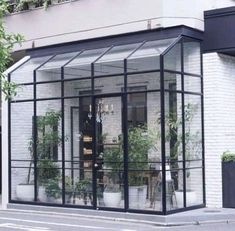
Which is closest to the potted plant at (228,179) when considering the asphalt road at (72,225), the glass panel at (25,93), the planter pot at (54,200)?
the asphalt road at (72,225)

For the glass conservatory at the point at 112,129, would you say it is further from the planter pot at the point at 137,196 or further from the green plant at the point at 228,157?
the green plant at the point at 228,157

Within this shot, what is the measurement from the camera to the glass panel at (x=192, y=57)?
49.3ft

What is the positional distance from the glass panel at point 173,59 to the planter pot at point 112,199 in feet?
11.0

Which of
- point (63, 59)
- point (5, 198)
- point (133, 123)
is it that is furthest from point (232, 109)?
point (5, 198)

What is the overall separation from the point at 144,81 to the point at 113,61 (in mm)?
1088

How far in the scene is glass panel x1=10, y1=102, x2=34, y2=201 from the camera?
1656cm

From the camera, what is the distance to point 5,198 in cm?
1678

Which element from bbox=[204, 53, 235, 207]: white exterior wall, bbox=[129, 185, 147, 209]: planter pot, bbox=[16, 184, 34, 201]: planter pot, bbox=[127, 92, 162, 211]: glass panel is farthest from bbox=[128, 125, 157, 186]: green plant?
bbox=[16, 184, 34, 201]: planter pot

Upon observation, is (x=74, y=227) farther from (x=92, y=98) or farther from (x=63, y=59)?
(x=63, y=59)

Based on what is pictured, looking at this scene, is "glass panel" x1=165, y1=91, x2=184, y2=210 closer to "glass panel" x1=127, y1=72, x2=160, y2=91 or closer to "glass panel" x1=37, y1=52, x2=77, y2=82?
"glass panel" x1=127, y1=72, x2=160, y2=91

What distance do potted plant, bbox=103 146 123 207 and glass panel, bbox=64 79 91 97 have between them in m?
1.85

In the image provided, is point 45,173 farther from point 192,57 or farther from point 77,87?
point 192,57

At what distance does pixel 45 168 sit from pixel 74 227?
347cm

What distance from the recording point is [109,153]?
1494 cm
